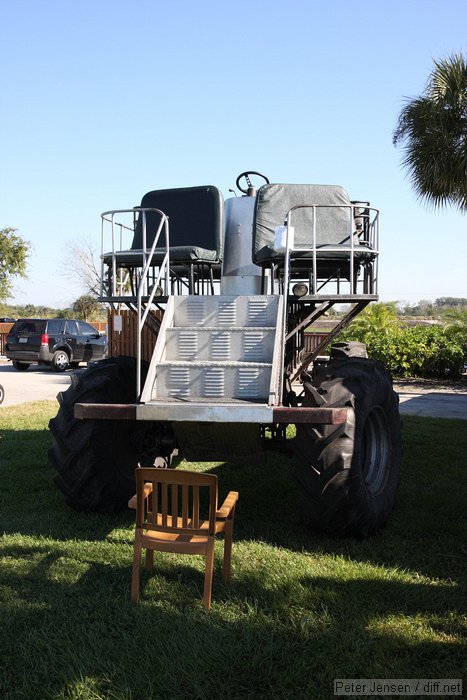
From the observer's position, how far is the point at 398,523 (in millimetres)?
5301

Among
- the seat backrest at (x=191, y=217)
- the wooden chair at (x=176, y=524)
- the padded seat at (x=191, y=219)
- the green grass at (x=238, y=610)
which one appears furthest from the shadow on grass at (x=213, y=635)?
the seat backrest at (x=191, y=217)

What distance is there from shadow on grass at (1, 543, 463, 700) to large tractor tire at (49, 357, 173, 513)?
0.98 meters

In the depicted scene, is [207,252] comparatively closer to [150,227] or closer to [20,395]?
[150,227]

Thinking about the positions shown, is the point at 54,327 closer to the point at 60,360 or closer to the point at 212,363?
the point at 60,360

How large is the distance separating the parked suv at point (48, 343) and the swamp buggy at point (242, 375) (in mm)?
14708

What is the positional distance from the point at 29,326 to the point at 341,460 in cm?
1781

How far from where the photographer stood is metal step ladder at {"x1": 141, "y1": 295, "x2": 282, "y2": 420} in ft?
15.7

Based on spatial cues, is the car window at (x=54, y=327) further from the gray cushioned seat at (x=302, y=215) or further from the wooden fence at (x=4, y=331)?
the gray cushioned seat at (x=302, y=215)

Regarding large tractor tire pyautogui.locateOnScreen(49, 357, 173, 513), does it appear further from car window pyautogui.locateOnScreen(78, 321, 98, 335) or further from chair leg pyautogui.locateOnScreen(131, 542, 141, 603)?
car window pyautogui.locateOnScreen(78, 321, 98, 335)

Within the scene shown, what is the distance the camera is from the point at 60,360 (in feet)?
68.7

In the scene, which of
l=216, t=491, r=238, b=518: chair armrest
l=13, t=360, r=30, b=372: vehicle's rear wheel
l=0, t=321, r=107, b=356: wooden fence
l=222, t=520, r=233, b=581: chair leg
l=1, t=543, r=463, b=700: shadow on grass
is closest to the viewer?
A: l=1, t=543, r=463, b=700: shadow on grass

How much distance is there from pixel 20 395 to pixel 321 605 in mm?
11667

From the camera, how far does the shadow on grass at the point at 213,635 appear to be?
3.07 meters

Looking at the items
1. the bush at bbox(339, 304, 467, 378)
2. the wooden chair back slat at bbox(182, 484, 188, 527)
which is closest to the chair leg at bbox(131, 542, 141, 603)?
the wooden chair back slat at bbox(182, 484, 188, 527)
